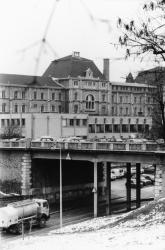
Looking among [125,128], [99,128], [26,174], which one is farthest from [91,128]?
[26,174]

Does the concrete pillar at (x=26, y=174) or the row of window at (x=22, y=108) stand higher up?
the row of window at (x=22, y=108)

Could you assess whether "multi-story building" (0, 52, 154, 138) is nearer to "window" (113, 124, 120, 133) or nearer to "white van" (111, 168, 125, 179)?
"window" (113, 124, 120, 133)

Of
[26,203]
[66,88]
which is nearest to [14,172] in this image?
[26,203]

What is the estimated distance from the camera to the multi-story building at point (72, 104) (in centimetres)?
9232

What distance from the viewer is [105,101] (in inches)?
4508

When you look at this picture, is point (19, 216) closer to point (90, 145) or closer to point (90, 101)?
point (90, 145)

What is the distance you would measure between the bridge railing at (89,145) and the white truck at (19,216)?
35.4 feet

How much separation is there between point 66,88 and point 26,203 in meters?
68.8

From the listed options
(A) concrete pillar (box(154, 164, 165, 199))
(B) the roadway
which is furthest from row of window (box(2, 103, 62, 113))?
(A) concrete pillar (box(154, 164, 165, 199))

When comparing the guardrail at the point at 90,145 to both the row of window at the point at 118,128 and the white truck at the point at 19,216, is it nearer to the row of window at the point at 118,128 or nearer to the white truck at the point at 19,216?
the white truck at the point at 19,216

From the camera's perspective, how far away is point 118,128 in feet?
351

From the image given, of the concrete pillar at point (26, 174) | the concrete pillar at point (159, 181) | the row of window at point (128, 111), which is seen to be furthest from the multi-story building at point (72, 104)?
the concrete pillar at point (159, 181)

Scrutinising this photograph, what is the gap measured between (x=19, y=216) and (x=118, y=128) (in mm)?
70216

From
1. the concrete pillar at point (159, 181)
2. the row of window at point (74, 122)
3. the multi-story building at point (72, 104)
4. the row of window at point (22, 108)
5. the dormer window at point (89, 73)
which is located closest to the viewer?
the concrete pillar at point (159, 181)
